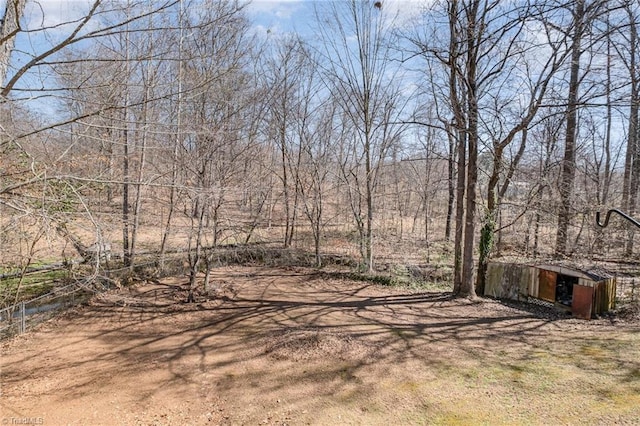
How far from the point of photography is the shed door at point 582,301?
6.58m

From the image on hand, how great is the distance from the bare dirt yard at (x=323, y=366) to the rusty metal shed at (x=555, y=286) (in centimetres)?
42

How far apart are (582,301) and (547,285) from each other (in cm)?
83

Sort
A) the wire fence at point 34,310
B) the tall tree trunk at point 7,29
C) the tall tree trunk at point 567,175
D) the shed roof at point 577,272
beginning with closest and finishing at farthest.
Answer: the tall tree trunk at point 7,29 → the wire fence at point 34,310 → the shed roof at point 577,272 → the tall tree trunk at point 567,175

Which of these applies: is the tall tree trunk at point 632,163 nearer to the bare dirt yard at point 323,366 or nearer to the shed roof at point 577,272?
the shed roof at point 577,272

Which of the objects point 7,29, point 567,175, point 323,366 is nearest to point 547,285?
point 567,175

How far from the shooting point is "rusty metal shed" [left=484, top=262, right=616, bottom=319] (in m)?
6.67

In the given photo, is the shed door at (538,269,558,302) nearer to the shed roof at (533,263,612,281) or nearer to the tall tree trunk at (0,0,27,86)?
the shed roof at (533,263,612,281)

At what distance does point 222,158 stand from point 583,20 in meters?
7.80

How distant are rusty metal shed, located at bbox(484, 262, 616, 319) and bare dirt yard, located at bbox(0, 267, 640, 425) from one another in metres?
0.42

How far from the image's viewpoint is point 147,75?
25.4 feet

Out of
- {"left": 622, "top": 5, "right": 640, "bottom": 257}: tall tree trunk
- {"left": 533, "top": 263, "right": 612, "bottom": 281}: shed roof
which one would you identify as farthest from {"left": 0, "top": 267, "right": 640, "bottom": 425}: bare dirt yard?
{"left": 622, "top": 5, "right": 640, "bottom": 257}: tall tree trunk

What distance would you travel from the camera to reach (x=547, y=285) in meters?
7.47

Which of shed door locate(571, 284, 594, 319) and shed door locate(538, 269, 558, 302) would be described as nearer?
shed door locate(571, 284, 594, 319)

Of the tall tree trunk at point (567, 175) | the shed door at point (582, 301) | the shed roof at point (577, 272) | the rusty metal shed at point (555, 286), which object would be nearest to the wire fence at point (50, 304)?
the rusty metal shed at point (555, 286)
